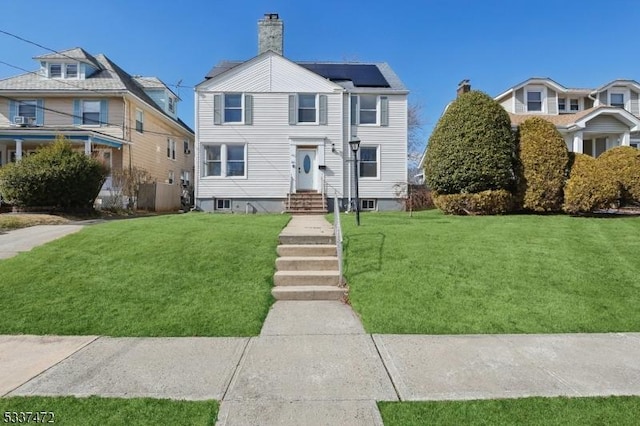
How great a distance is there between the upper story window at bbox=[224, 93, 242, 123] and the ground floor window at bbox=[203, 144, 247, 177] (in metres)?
1.19

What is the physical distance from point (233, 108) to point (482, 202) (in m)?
11.2

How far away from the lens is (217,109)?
54.8 feet

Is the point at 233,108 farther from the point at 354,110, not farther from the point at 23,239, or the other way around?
the point at 23,239

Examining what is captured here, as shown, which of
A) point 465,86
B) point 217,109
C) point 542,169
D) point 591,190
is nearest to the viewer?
point 591,190

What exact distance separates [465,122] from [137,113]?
17.8 meters

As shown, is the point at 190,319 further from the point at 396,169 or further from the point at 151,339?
the point at 396,169

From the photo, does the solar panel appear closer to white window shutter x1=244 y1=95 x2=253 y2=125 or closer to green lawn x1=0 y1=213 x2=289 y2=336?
white window shutter x1=244 y1=95 x2=253 y2=125

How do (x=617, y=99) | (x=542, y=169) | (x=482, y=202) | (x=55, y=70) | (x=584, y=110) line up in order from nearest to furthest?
(x=542, y=169), (x=482, y=202), (x=55, y=70), (x=584, y=110), (x=617, y=99)

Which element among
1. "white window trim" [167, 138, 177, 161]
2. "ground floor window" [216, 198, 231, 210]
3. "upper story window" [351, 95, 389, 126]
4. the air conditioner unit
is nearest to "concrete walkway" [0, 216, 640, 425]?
"ground floor window" [216, 198, 231, 210]

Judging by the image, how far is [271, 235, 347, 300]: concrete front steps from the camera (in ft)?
18.9

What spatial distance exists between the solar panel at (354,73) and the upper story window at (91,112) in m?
11.2

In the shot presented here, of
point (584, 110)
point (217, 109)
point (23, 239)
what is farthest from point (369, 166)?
point (584, 110)

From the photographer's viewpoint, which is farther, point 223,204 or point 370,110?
point 370,110

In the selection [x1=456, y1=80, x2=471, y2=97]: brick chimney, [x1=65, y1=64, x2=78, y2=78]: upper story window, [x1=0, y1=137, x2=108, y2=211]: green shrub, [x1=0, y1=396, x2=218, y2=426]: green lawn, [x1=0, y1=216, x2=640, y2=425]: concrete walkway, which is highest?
[x1=65, y1=64, x2=78, y2=78]: upper story window
